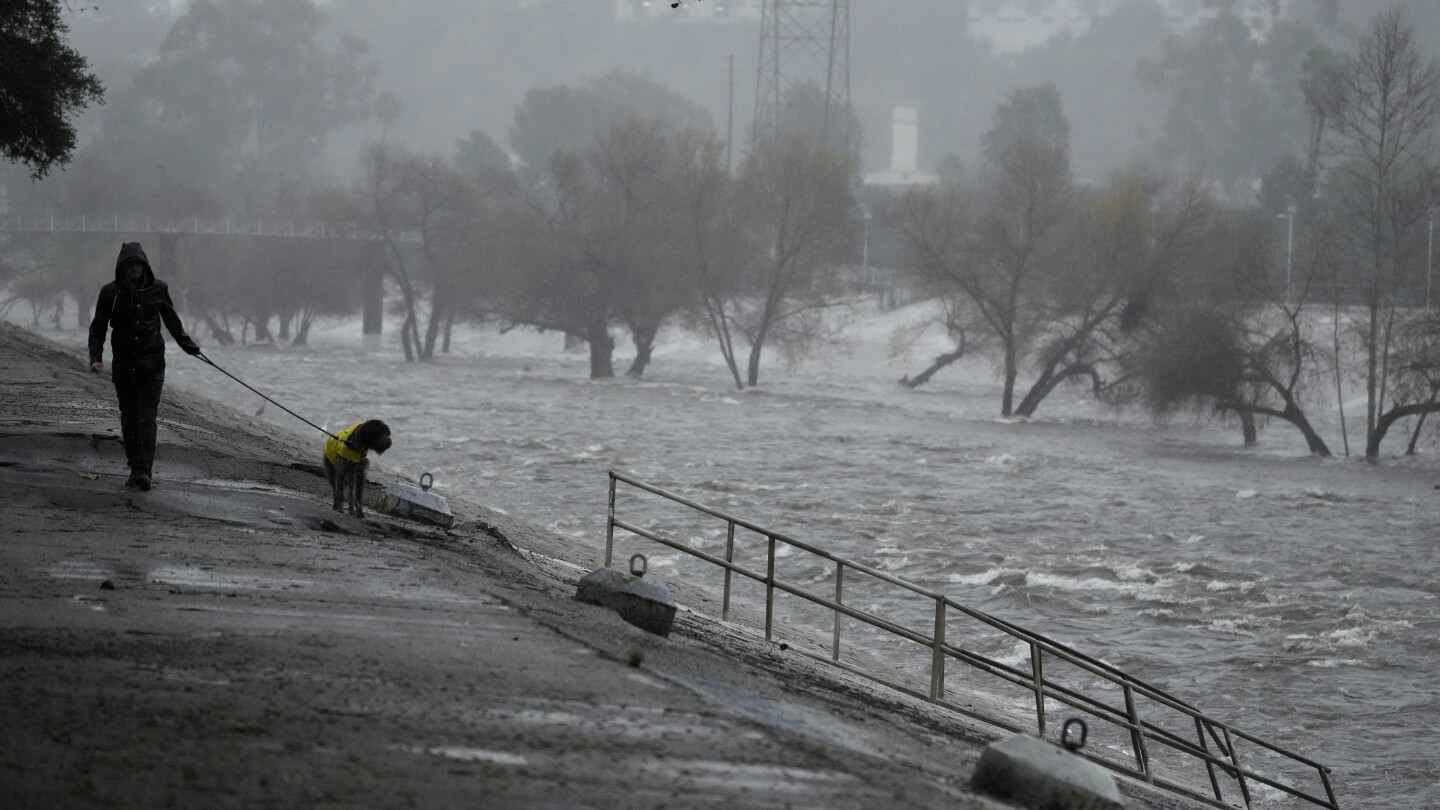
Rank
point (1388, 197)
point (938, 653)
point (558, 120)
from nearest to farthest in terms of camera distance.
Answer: point (938, 653)
point (1388, 197)
point (558, 120)

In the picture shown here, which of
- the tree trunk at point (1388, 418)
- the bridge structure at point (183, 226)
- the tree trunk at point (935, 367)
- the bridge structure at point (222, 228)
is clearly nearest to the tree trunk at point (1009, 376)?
the tree trunk at point (935, 367)

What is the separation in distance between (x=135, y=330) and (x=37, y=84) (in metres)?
15.6

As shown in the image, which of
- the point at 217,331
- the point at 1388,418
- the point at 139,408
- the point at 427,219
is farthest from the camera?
the point at 217,331

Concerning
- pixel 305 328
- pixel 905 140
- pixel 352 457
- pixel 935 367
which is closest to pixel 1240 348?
pixel 935 367

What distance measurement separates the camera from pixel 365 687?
729 cm

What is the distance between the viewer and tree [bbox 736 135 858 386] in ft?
216

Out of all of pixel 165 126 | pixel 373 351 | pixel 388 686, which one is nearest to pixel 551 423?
pixel 388 686

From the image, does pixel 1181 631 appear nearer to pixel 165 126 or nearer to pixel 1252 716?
pixel 1252 716

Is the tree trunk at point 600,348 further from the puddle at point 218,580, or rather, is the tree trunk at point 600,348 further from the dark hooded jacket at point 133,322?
the puddle at point 218,580

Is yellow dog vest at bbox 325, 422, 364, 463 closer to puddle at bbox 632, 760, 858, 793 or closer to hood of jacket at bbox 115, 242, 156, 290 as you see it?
hood of jacket at bbox 115, 242, 156, 290

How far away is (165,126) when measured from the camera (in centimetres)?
12388

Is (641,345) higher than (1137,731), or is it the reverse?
(641,345)

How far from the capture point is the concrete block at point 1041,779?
23.6 feet

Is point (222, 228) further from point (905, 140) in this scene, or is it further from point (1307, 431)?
point (905, 140)
